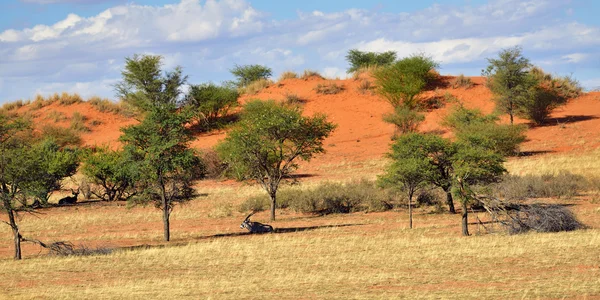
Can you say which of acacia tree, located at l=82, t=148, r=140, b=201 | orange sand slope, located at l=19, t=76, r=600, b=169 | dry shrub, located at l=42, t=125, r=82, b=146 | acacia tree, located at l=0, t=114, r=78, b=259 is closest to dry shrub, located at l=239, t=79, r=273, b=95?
orange sand slope, located at l=19, t=76, r=600, b=169

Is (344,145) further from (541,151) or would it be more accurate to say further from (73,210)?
(73,210)

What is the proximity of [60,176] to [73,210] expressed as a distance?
491 cm

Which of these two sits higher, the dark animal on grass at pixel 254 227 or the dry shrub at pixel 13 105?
the dry shrub at pixel 13 105

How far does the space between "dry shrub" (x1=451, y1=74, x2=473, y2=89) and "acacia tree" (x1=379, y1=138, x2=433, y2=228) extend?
41.8 meters

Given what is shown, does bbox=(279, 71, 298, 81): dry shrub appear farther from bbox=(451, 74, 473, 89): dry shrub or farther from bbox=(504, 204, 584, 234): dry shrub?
bbox=(504, 204, 584, 234): dry shrub

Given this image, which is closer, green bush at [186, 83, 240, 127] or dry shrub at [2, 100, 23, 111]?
green bush at [186, 83, 240, 127]

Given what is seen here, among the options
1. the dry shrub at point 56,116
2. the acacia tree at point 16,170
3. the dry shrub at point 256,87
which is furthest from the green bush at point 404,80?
the acacia tree at point 16,170

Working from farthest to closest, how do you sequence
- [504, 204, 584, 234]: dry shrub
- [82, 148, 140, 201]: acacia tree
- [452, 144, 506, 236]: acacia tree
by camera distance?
[82, 148, 140, 201]: acacia tree → [452, 144, 506, 236]: acacia tree → [504, 204, 584, 234]: dry shrub

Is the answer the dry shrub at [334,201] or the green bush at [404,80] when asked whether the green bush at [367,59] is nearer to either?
the green bush at [404,80]

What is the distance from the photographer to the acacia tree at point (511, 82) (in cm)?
5631

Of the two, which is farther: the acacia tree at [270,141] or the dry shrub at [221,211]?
the dry shrub at [221,211]

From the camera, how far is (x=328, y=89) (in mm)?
73938

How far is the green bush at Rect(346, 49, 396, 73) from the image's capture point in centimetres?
8419

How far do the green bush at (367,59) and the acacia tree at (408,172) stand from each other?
177 feet
